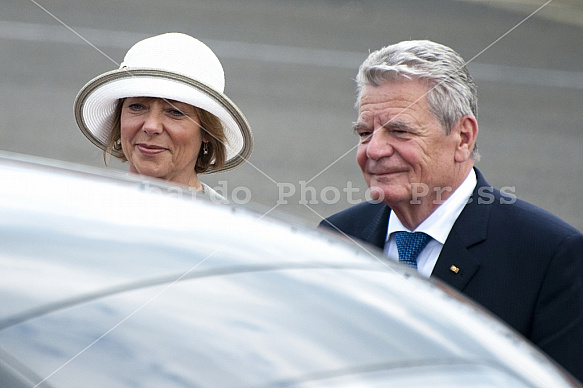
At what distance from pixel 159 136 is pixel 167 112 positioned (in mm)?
103

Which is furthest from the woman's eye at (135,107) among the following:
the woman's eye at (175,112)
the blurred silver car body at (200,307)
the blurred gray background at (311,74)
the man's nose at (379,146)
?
the blurred gray background at (311,74)

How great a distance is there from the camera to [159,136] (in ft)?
9.21

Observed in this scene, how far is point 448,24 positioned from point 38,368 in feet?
42.5

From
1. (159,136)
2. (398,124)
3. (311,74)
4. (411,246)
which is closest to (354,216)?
(411,246)

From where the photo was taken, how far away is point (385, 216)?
2.69 meters

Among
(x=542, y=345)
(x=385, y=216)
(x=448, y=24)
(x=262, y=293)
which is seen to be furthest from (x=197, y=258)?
(x=448, y=24)

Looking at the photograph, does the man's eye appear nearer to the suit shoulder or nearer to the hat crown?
the suit shoulder

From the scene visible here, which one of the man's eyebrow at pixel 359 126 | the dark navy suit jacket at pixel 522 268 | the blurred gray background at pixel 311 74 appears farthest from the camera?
the blurred gray background at pixel 311 74

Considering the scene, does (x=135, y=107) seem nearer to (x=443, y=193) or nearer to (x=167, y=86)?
(x=167, y=86)

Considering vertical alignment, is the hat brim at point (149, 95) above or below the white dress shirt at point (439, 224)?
above

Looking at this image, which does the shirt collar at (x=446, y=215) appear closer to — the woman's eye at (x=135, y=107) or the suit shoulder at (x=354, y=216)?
the suit shoulder at (x=354, y=216)

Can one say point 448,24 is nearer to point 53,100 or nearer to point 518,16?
point 518,16

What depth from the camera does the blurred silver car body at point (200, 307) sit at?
1.02 m

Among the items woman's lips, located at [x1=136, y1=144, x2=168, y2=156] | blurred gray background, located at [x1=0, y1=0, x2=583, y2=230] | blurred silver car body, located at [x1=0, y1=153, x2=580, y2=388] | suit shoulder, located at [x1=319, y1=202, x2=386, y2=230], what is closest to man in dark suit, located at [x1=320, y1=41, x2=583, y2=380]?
suit shoulder, located at [x1=319, y1=202, x2=386, y2=230]
